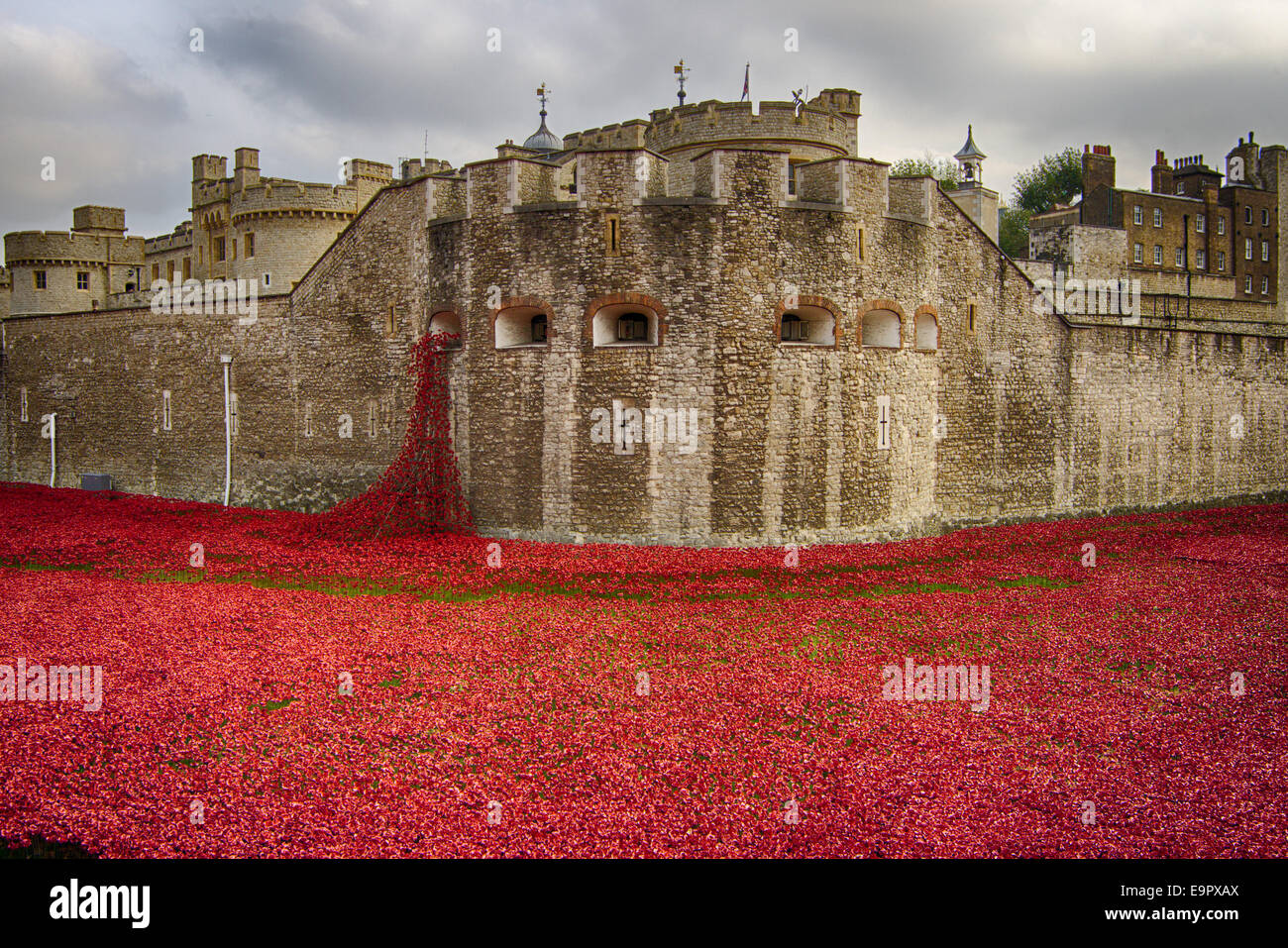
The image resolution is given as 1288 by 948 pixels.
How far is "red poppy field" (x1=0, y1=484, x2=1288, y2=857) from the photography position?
6.46 metres

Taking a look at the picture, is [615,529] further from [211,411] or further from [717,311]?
[211,411]

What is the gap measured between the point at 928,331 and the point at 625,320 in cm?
703

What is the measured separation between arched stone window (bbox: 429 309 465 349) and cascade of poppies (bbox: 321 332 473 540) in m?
0.15

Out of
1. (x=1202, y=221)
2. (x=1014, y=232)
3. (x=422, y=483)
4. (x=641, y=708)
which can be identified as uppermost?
(x=1014, y=232)

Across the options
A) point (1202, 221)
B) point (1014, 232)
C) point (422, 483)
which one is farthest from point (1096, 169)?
point (422, 483)

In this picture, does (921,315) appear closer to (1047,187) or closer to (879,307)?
(879,307)

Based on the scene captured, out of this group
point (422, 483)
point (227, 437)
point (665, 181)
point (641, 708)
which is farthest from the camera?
point (227, 437)

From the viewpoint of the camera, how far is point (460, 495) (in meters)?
18.8

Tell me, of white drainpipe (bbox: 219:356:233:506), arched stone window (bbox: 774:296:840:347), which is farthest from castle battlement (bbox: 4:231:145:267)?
arched stone window (bbox: 774:296:840:347)

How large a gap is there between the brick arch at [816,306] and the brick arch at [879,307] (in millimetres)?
516

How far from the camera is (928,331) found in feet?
65.4

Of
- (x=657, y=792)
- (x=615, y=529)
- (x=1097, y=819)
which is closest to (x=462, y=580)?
(x=615, y=529)

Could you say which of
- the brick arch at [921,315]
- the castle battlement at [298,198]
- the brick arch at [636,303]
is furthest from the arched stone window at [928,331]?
the castle battlement at [298,198]
